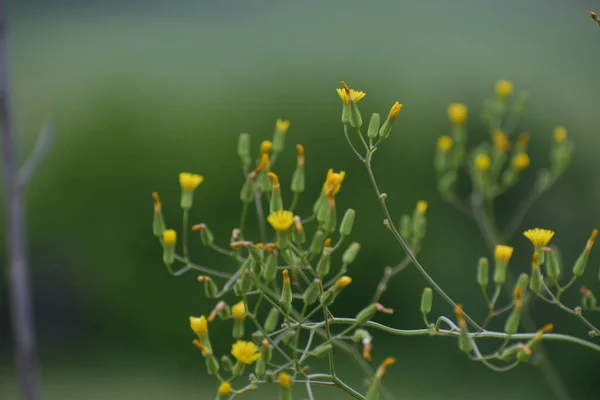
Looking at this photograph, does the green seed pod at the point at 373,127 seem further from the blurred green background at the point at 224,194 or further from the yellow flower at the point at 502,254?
the blurred green background at the point at 224,194

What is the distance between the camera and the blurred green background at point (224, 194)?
249 centimetres

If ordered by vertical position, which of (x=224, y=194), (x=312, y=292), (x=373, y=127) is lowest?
(x=224, y=194)

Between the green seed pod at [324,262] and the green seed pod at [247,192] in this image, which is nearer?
the green seed pod at [324,262]

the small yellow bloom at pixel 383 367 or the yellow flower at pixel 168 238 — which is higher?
the yellow flower at pixel 168 238

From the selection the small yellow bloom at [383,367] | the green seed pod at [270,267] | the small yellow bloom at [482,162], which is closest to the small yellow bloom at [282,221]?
the green seed pod at [270,267]

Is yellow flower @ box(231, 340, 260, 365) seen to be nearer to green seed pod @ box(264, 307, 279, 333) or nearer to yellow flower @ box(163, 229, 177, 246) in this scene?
green seed pod @ box(264, 307, 279, 333)

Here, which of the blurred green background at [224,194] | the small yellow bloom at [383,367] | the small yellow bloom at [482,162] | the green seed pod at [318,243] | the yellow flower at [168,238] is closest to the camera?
the small yellow bloom at [383,367]

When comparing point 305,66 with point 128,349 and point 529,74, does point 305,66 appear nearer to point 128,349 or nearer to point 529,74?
point 529,74

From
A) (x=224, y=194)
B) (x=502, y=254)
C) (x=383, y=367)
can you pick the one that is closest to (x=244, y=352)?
(x=383, y=367)

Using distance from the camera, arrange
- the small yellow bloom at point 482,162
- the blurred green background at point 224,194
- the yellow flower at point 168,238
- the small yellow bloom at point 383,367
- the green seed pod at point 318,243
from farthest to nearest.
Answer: the blurred green background at point 224,194
the small yellow bloom at point 482,162
the yellow flower at point 168,238
the green seed pod at point 318,243
the small yellow bloom at point 383,367

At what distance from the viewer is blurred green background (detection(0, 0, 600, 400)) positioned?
2.49 metres

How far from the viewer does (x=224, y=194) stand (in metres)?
2.49

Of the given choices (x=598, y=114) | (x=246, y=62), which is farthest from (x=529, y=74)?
(x=246, y=62)

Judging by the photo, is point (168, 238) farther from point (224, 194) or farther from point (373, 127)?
point (224, 194)
